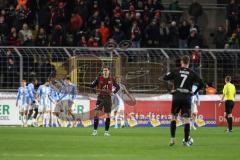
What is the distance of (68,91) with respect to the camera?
33719 mm

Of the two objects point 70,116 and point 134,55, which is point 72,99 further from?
point 134,55

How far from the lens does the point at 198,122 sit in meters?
35.7

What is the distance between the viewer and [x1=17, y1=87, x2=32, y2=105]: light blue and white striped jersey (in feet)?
108

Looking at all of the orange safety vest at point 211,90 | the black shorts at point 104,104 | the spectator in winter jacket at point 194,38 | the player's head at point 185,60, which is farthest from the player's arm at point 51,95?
the player's head at point 185,60

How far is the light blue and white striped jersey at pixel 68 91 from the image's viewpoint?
33.2 meters

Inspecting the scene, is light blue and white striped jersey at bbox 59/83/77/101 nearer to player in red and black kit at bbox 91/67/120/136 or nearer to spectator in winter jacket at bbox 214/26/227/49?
player in red and black kit at bbox 91/67/120/136

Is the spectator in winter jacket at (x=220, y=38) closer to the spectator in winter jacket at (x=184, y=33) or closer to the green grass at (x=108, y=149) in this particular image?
the spectator in winter jacket at (x=184, y=33)

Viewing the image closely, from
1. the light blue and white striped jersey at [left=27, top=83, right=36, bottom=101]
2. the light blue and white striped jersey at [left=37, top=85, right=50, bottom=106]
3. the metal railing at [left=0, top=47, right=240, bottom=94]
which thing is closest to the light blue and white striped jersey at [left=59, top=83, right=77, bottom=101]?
the metal railing at [left=0, top=47, right=240, bottom=94]

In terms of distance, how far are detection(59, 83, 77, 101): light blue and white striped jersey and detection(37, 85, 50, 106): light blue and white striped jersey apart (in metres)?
0.64

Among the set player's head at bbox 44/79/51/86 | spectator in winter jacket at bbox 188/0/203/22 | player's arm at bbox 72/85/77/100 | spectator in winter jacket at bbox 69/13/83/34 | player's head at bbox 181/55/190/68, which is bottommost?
player's arm at bbox 72/85/77/100

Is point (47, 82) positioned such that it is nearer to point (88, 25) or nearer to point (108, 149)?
point (88, 25)

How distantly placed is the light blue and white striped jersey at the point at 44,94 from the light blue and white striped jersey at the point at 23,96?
51 cm

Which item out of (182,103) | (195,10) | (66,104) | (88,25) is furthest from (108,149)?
A: (195,10)

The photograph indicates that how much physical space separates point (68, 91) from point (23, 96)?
1976mm
